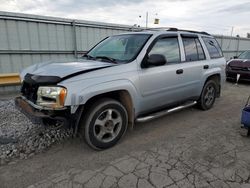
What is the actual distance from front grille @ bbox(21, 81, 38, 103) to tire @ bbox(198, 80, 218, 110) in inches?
146

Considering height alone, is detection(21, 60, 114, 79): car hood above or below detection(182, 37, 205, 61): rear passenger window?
below

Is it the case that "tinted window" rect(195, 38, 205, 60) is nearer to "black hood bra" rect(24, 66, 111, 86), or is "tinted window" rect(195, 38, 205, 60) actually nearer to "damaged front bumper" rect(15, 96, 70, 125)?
"black hood bra" rect(24, 66, 111, 86)

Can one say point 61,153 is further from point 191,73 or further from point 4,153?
point 191,73

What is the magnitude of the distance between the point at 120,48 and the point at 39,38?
404 cm

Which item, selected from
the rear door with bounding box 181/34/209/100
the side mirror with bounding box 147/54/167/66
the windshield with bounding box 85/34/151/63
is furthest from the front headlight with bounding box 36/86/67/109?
the rear door with bounding box 181/34/209/100

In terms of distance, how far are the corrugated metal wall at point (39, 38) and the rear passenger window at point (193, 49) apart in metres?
4.47

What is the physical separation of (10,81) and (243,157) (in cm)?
622

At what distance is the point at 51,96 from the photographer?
2.72 m

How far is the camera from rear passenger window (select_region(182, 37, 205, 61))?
440 cm

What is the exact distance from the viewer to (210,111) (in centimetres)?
525

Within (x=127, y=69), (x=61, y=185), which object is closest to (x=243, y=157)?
(x=127, y=69)

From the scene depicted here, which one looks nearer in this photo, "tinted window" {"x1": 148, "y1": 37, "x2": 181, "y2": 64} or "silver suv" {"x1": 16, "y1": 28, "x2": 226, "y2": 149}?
"silver suv" {"x1": 16, "y1": 28, "x2": 226, "y2": 149}

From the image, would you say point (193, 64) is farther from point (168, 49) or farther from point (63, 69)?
point (63, 69)

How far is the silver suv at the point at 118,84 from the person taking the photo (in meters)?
2.78
